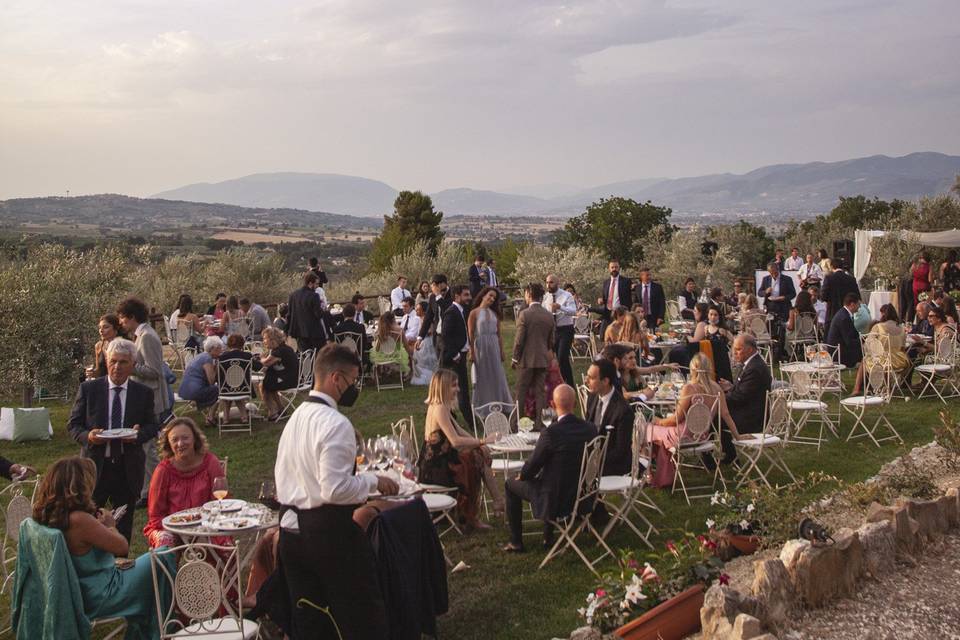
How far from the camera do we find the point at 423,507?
5.01 m

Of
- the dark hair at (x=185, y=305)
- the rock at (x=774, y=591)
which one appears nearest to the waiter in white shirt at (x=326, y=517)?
the rock at (x=774, y=591)

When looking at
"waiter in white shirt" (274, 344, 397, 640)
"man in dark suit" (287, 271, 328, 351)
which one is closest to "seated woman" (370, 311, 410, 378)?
"man in dark suit" (287, 271, 328, 351)

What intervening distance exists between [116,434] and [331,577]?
9.84 ft

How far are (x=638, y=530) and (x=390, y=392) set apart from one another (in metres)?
6.67

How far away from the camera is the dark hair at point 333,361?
160 inches

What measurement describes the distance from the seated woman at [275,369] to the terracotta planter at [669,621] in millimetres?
7255

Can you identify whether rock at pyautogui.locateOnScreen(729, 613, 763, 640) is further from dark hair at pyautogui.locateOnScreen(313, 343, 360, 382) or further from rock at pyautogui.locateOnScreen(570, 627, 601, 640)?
dark hair at pyautogui.locateOnScreen(313, 343, 360, 382)

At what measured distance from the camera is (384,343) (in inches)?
521

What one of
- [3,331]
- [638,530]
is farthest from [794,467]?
[3,331]

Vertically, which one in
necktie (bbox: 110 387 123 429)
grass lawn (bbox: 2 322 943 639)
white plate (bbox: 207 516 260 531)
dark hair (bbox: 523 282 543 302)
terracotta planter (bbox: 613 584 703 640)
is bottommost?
grass lawn (bbox: 2 322 943 639)

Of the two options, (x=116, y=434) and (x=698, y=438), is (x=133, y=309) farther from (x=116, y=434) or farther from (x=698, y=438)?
(x=698, y=438)

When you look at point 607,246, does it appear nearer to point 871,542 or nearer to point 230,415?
point 230,415

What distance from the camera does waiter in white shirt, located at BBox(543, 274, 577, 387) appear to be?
1200cm

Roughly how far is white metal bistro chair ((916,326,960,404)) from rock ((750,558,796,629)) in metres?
7.73
